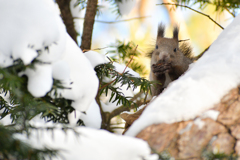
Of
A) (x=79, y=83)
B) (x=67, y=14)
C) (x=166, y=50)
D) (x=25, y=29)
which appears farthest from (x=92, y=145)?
(x=67, y=14)

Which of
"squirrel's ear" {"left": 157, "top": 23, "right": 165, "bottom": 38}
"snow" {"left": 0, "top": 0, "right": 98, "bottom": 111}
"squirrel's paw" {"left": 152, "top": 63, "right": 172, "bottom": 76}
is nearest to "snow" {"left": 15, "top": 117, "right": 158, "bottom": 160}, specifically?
"snow" {"left": 0, "top": 0, "right": 98, "bottom": 111}

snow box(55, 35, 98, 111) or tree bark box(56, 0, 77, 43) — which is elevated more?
tree bark box(56, 0, 77, 43)

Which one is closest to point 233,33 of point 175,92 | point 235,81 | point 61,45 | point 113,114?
point 235,81

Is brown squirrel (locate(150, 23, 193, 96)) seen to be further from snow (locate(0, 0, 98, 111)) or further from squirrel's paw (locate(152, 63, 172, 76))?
snow (locate(0, 0, 98, 111))

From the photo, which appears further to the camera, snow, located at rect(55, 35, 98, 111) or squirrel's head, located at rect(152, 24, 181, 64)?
squirrel's head, located at rect(152, 24, 181, 64)

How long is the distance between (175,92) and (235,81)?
0.55ft

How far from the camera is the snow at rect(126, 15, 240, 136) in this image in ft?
2.14

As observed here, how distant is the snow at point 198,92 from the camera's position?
2.14ft

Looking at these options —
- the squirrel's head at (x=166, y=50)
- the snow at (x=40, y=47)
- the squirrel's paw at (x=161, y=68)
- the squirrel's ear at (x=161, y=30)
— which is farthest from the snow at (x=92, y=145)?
the squirrel's ear at (x=161, y=30)

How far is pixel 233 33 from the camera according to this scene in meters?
0.84

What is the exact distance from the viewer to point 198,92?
67cm

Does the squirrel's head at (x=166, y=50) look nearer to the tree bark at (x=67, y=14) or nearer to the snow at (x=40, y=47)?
the tree bark at (x=67, y=14)

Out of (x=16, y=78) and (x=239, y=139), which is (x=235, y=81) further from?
(x=16, y=78)

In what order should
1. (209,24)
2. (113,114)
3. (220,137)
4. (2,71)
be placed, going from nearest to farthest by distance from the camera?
(2,71), (220,137), (113,114), (209,24)
